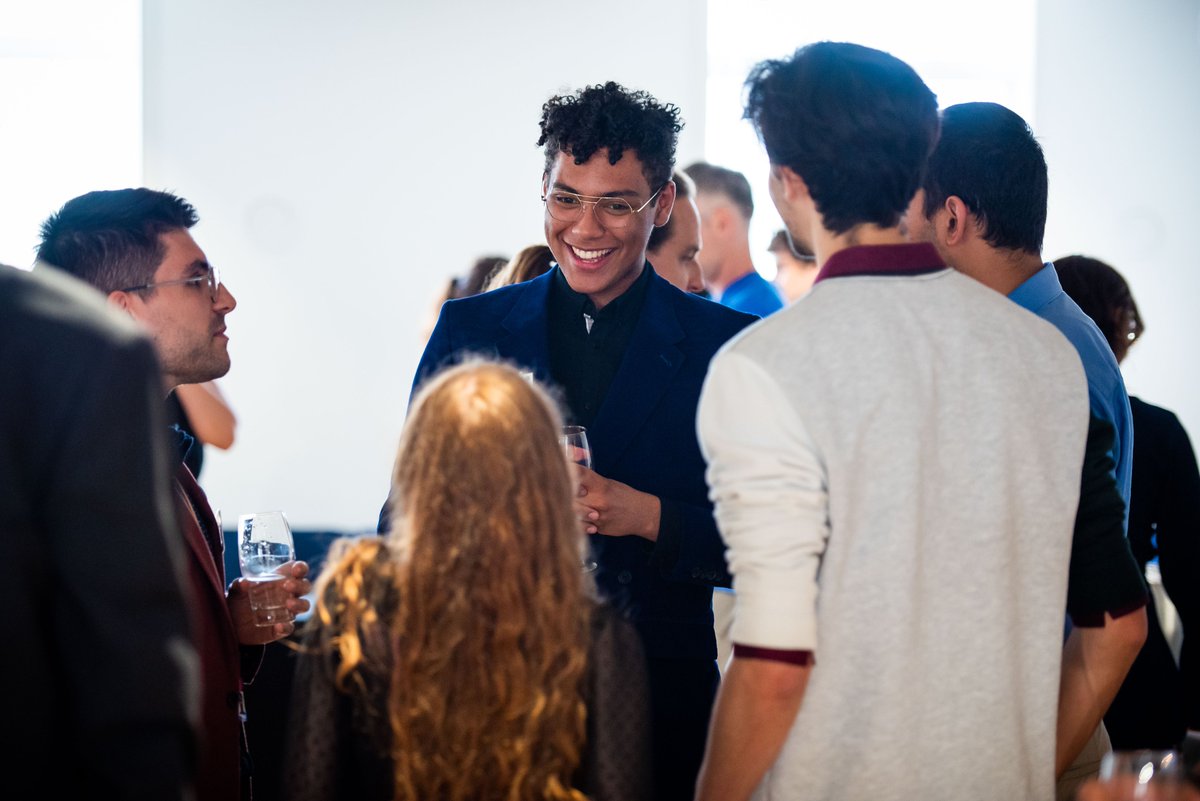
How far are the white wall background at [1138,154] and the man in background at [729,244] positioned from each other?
110 inches

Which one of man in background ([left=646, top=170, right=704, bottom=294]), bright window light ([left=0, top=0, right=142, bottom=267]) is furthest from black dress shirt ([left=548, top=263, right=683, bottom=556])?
bright window light ([left=0, top=0, right=142, bottom=267])

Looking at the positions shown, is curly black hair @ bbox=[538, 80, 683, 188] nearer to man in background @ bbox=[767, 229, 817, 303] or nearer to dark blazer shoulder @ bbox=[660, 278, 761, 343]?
dark blazer shoulder @ bbox=[660, 278, 761, 343]

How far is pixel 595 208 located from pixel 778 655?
1.06m

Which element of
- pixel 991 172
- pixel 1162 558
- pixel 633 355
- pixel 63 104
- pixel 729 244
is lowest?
pixel 1162 558

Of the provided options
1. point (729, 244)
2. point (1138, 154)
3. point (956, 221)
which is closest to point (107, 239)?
point (956, 221)

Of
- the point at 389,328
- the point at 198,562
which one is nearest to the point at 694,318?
the point at 198,562

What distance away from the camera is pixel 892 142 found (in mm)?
1393

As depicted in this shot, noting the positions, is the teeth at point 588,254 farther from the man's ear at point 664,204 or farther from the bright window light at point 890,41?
the bright window light at point 890,41

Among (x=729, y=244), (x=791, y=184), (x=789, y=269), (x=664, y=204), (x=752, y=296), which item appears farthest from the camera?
(x=789, y=269)

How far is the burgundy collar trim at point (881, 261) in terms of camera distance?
4.51 ft

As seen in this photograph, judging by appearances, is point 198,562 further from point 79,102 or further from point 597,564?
point 79,102

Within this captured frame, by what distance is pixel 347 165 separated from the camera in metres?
6.25

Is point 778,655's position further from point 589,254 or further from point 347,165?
point 347,165

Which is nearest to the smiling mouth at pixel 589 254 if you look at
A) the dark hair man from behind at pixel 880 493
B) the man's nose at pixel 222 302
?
the man's nose at pixel 222 302
